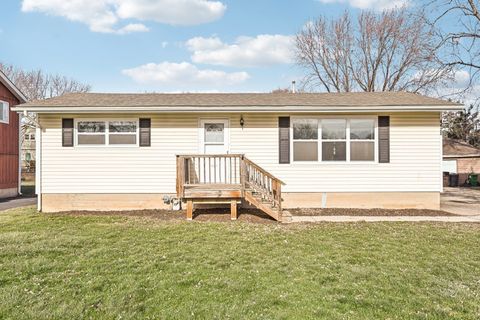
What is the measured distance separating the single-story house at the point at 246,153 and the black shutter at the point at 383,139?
0.03 metres

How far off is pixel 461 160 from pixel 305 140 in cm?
2044

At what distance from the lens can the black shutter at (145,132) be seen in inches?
359

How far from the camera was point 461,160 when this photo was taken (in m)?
23.2

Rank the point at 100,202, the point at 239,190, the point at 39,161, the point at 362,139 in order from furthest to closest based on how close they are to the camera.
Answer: the point at 362,139
the point at 100,202
the point at 39,161
the point at 239,190

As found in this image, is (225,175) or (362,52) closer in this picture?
(225,175)

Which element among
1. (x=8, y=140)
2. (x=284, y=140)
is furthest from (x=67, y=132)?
(x=8, y=140)

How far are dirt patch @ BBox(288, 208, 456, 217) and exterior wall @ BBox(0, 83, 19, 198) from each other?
40.7 feet

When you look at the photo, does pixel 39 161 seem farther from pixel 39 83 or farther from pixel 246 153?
pixel 39 83

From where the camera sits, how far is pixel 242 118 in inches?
363

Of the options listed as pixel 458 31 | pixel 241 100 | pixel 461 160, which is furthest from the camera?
pixel 461 160

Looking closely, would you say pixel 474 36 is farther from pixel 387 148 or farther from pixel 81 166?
pixel 81 166

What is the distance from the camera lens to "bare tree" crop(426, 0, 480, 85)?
13109 millimetres

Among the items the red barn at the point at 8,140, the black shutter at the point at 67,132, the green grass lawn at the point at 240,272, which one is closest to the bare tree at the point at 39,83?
the red barn at the point at 8,140

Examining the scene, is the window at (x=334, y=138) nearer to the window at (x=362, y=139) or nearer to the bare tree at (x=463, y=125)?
the window at (x=362, y=139)
